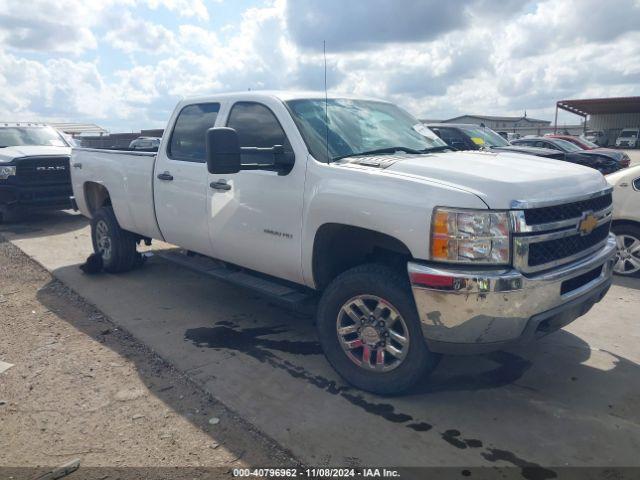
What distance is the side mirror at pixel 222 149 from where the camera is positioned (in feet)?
12.0

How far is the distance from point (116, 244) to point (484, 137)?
9070mm

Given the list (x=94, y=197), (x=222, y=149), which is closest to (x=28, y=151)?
(x=94, y=197)

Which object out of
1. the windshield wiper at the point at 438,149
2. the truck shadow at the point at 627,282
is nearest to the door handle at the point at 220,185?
the windshield wiper at the point at 438,149

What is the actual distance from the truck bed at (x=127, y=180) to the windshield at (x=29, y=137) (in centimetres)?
493

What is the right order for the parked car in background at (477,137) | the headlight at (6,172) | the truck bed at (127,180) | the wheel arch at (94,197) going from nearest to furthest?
1. the truck bed at (127,180)
2. the wheel arch at (94,197)
3. the headlight at (6,172)
4. the parked car in background at (477,137)

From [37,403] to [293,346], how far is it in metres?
1.89

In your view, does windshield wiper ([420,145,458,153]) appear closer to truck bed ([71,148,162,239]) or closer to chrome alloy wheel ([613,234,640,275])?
truck bed ([71,148,162,239])

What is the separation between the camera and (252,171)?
4.18 meters

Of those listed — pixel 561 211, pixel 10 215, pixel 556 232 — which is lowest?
pixel 10 215

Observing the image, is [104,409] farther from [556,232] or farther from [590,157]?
[590,157]

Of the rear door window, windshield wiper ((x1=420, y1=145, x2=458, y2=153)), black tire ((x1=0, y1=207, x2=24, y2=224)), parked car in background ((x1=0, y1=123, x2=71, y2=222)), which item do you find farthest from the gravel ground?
black tire ((x1=0, y1=207, x2=24, y2=224))

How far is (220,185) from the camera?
14.7ft

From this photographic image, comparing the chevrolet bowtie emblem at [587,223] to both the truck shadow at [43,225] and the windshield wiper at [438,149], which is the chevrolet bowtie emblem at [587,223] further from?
the truck shadow at [43,225]

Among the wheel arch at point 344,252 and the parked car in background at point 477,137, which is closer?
the wheel arch at point 344,252
